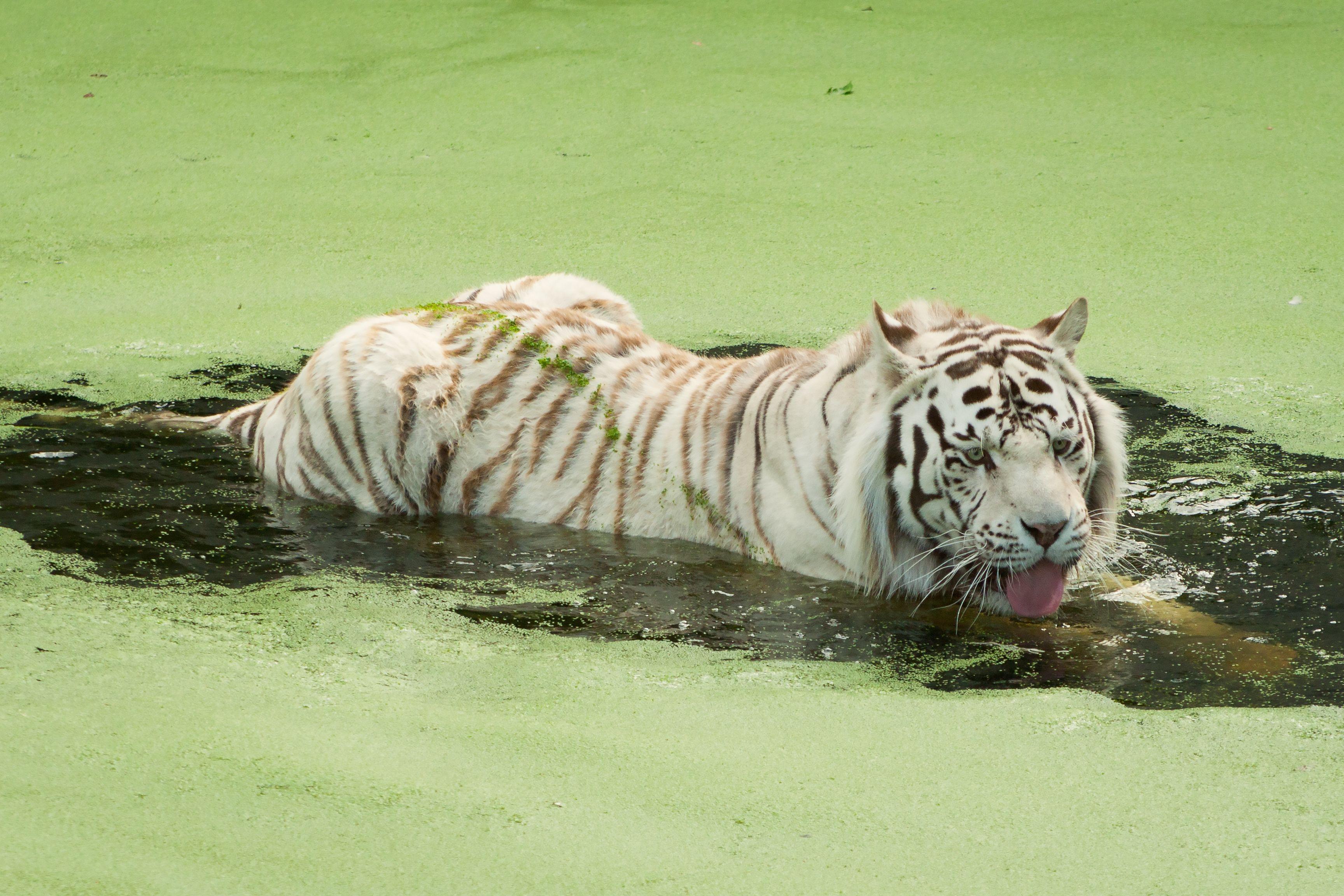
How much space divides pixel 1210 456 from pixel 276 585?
2.82m

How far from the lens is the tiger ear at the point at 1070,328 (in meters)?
3.36

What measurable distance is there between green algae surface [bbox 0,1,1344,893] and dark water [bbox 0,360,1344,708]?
0.17 m

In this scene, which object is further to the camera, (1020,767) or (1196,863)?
(1020,767)

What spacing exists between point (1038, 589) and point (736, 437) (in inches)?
37.9

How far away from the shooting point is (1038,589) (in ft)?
10.5

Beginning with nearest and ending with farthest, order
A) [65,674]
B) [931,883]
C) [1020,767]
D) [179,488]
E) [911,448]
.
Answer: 1. [931,883]
2. [1020,767]
3. [65,674]
4. [911,448]
5. [179,488]

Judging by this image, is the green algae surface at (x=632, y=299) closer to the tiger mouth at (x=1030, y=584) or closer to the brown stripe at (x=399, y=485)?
the tiger mouth at (x=1030, y=584)

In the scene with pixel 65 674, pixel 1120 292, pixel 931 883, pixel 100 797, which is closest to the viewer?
pixel 931 883

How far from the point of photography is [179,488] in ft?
13.5

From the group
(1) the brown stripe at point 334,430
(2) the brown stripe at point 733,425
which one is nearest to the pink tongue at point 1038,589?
(2) the brown stripe at point 733,425

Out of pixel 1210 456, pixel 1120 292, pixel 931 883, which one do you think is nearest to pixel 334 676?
pixel 931 883

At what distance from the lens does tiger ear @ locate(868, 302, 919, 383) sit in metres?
3.34

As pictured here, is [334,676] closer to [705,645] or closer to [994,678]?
[705,645]

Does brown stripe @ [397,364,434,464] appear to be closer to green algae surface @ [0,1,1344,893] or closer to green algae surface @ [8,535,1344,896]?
green algae surface @ [0,1,1344,893]
